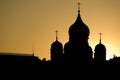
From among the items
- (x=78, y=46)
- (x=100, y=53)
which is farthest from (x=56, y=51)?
(x=100, y=53)

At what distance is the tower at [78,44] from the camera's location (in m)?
81.8

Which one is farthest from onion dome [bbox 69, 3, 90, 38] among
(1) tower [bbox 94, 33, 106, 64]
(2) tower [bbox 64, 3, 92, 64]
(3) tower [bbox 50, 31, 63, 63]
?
(3) tower [bbox 50, 31, 63, 63]

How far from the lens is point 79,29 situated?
82125 mm

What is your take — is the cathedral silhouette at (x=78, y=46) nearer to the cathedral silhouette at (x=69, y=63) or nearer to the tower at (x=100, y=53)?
the cathedral silhouette at (x=69, y=63)

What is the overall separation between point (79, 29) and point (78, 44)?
Result: 2.46 meters

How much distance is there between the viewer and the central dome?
82.1 m

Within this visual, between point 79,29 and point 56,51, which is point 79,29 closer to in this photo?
point 79,29

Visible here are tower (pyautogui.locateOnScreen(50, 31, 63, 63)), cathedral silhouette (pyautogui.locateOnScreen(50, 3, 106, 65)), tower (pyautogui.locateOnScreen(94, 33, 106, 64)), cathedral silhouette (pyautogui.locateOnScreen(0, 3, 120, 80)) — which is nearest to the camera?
cathedral silhouette (pyautogui.locateOnScreen(0, 3, 120, 80))

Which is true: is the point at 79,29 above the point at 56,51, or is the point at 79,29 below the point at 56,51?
above

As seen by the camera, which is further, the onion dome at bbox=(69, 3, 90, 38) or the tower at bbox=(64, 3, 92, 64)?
the onion dome at bbox=(69, 3, 90, 38)

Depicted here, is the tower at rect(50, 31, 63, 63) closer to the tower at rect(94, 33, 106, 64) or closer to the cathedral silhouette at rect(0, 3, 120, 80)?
the cathedral silhouette at rect(0, 3, 120, 80)

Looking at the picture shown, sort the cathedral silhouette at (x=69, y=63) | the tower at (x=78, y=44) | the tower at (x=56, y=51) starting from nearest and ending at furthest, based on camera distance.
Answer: the cathedral silhouette at (x=69, y=63) → the tower at (x=78, y=44) → the tower at (x=56, y=51)

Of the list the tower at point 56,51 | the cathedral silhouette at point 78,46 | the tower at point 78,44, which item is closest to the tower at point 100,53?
the cathedral silhouette at point 78,46

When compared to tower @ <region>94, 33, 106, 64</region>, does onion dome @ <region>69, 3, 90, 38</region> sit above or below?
above
